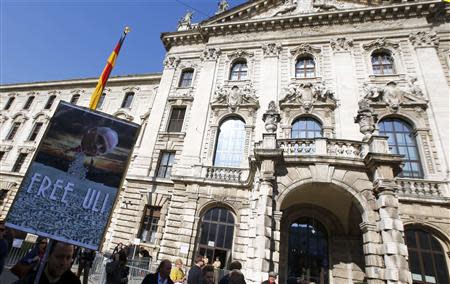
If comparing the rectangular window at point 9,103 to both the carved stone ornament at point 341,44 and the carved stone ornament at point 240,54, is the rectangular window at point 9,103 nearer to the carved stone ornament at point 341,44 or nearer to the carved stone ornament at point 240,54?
the carved stone ornament at point 240,54

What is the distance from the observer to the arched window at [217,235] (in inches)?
502

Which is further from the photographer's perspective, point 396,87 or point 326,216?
point 396,87

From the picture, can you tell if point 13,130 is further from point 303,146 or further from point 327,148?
point 327,148

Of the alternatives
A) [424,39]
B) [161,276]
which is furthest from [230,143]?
[424,39]

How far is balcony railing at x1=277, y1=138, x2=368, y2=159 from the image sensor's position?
1021 cm

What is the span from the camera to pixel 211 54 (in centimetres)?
1953

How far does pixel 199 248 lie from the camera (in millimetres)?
13102

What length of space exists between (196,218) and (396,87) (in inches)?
543

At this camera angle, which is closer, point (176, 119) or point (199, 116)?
point (199, 116)

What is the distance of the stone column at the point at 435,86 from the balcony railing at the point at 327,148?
19.2 feet

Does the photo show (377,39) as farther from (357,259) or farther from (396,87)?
(357,259)

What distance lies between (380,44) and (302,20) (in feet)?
17.9

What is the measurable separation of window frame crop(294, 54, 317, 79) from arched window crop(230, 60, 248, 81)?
3.59 metres

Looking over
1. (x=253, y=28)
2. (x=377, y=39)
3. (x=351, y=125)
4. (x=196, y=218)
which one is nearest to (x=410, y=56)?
(x=377, y=39)
